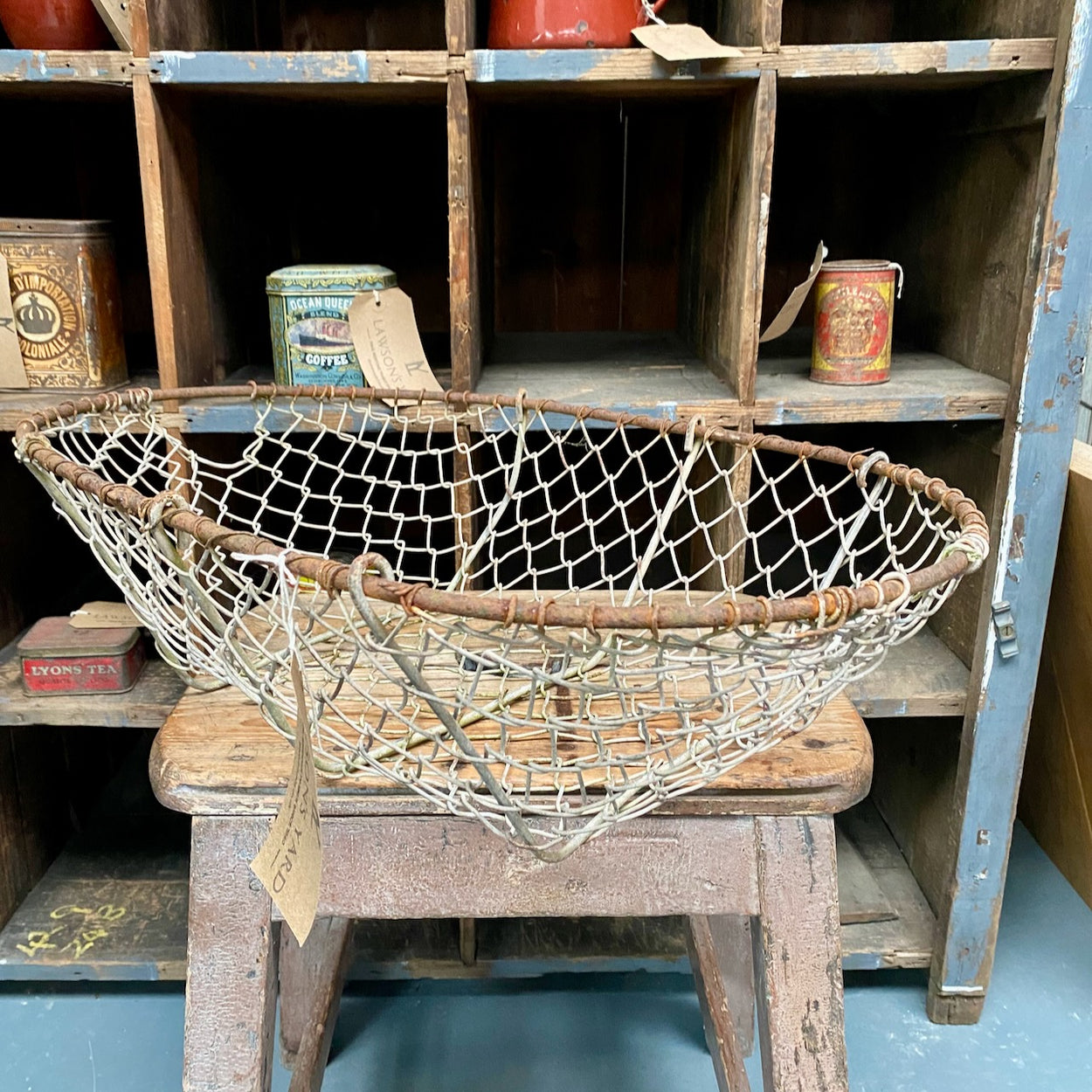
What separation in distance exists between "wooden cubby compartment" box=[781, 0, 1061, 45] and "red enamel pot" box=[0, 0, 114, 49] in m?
0.77

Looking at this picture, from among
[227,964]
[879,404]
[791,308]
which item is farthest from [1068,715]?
[227,964]

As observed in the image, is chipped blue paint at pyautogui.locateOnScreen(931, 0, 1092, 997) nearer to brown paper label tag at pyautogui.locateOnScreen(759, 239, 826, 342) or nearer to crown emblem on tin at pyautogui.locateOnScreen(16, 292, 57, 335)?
brown paper label tag at pyautogui.locateOnScreen(759, 239, 826, 342)

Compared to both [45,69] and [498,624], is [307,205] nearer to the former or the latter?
[45,69]

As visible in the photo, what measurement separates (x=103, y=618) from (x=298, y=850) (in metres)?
0.64

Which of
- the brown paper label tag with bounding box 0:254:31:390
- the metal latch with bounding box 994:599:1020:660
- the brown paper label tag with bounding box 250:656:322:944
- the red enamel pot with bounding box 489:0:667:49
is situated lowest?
the metal latch with bounding box 994:599:1020:660

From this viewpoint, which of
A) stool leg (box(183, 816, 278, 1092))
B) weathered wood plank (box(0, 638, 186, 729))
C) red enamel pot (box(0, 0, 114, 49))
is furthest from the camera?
weathered wood plank (box(0, 638, 186, 729))

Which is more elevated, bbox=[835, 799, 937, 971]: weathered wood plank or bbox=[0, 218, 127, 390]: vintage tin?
bbox=[0, 218, 127, 390]: vintage tin

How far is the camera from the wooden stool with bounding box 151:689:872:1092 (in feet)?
2.28

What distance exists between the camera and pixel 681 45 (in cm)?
83

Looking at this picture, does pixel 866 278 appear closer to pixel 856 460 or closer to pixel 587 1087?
pixel 856 460

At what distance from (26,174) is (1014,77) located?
1164 mm

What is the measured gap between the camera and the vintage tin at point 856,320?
981mm

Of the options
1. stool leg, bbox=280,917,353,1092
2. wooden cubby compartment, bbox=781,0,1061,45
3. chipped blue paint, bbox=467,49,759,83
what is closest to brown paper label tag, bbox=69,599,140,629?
stool leg, bbox=280,917,353,1092

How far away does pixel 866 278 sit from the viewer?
3.21ft
